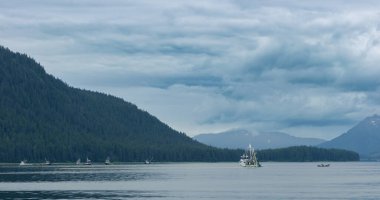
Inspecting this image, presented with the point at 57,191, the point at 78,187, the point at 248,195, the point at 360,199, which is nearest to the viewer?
the point at 360,199

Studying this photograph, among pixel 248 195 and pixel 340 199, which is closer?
pixel 340 199

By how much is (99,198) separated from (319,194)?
40.3 m

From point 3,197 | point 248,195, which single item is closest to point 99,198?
point 3,197

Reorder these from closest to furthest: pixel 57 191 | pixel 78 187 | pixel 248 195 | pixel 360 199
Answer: pixel 360 199 < pixel 248 195 < pixel 57 191 < pixel 78 187

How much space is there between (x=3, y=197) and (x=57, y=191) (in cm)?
2159

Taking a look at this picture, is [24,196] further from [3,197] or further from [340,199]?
[340,199]

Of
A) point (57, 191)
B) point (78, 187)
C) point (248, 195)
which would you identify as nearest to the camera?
point (248, 195)

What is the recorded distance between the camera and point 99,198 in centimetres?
14412

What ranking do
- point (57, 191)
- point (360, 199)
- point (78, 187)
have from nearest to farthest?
point (360, 199) < point (57, 191) < point (78, 187)

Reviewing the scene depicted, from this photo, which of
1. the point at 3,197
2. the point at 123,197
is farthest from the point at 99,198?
the point at 3,197

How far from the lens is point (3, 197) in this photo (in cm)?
14412

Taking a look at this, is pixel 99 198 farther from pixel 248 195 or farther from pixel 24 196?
pixel 248 195

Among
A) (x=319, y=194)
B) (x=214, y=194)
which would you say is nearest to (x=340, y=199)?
(x=319, y=194)

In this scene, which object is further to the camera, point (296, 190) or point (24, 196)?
point (296, 190)
